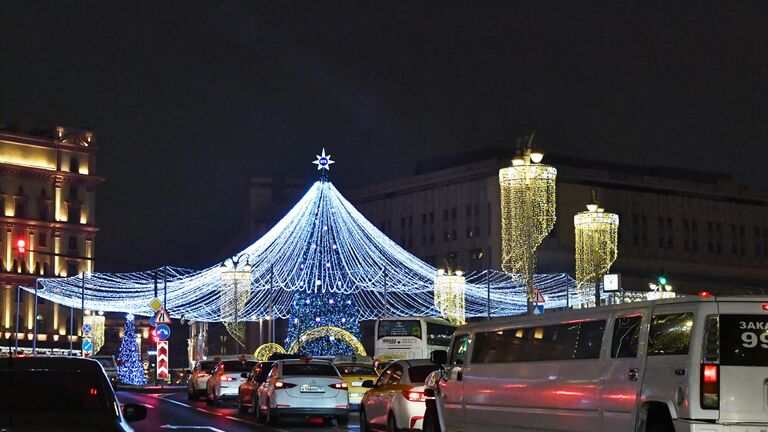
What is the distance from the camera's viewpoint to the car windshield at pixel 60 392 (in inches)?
405

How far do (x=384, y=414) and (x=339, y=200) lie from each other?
92.9 feet

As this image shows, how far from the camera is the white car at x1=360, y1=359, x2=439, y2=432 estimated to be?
841 inches

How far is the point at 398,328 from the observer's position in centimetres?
5041

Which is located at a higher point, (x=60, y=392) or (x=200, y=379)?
(x=60, y=392)

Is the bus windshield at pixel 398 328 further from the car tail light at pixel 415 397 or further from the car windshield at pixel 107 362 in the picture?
the car tail light at pixel 415 397

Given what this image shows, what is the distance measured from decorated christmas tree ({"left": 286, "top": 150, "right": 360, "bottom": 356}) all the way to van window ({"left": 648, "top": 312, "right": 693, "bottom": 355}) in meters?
39.8

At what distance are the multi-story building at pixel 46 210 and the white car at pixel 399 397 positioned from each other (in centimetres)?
10904

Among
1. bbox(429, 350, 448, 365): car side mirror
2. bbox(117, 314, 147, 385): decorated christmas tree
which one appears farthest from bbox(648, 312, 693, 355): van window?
bbox(117, 314, 147, 385): decorated christmas tree

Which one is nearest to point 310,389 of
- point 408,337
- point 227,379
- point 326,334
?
point 227,379

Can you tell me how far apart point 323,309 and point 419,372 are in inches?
1361

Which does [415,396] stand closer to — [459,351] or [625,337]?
[459,351]

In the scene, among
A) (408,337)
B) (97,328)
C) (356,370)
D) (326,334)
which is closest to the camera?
(356,370)

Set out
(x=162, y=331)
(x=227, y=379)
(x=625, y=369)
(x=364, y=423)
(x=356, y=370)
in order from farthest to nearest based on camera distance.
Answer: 1. (x=162, y=331)
2. (x=227, y=379)
3. (x=356, y=370)
4. (x=364, y=423)
5. (x=625, y=369)

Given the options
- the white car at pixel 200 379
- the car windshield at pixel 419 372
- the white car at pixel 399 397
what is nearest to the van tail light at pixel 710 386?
the white car at pixel 399 397
